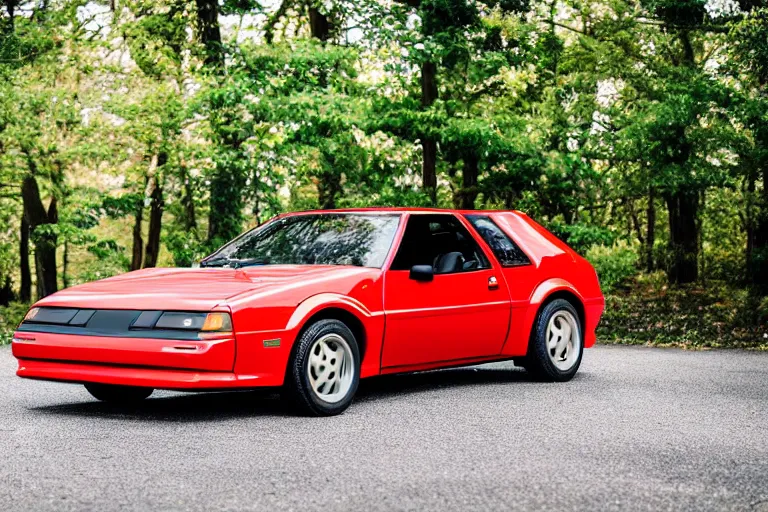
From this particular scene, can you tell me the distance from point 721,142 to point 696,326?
3.86 m

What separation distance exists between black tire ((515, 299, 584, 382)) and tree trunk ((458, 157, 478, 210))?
27.4ft

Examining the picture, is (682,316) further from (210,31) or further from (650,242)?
(210,31)

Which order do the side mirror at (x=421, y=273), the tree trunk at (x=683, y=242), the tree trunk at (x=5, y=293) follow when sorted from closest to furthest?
the side mirror at (x=421, y=273) → the tree trunk at (x=683, y=242) → the tree trunk at (x=5, y=293)

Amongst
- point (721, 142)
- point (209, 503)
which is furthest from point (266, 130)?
point (209, 503)

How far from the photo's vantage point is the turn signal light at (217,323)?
732cm

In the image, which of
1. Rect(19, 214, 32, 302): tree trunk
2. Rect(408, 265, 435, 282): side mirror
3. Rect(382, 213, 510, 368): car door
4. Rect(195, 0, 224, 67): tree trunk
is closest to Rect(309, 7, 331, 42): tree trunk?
Rect(195, 0, 224, 67): tree trunk

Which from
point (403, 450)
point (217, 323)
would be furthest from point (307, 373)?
point (403, 450)

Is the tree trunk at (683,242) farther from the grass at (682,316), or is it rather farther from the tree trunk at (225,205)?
the tree trunk at (225,205)

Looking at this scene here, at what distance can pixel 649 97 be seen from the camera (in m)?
19.7

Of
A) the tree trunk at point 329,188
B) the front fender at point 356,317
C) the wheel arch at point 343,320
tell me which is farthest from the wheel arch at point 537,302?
the tree trunk at point 329,188

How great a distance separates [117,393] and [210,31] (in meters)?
14.9

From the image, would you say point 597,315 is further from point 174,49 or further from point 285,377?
point 174,49

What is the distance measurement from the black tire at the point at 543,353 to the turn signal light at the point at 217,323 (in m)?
3.55

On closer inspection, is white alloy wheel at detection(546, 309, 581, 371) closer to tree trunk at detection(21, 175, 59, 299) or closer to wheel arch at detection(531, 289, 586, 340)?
wheel arch at detection(531, 289, 586, 340)
